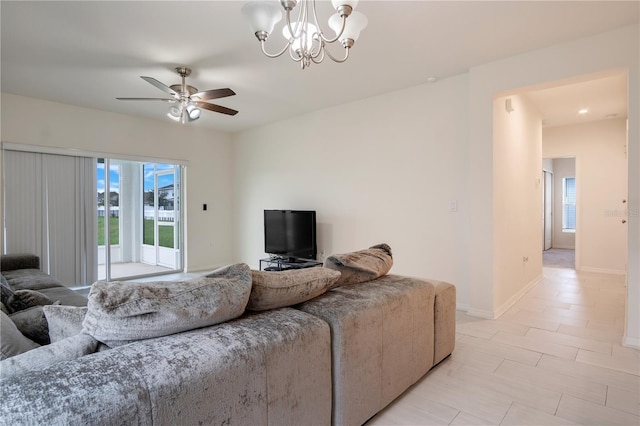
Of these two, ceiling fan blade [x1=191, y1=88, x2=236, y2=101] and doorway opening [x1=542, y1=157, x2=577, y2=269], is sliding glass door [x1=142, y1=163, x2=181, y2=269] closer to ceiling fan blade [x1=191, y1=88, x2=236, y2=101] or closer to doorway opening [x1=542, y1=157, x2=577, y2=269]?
ceiling fan blade [x1=191, y1=88, x2=236, y2=101]

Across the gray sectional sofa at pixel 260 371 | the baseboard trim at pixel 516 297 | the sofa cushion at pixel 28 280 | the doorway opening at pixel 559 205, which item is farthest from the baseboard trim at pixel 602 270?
the sofa cushion at pixel 28 280

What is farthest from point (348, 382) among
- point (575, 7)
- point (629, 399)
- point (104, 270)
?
point (104, 270)

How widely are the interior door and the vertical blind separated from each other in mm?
9582

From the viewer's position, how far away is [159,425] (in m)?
0.97

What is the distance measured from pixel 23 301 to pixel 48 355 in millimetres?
1346

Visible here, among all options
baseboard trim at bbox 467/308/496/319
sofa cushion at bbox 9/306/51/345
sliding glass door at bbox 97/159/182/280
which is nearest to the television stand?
sliding glass door at bbox 97/159/182/280

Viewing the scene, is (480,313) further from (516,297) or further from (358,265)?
(358,265)

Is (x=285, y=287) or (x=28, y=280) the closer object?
(x=285, y=287)

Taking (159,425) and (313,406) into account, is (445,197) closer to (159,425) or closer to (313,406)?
(313,406)

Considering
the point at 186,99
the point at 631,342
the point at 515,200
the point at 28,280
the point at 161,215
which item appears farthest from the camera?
the point at 161,215

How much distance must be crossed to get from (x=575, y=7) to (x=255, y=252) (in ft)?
17.7

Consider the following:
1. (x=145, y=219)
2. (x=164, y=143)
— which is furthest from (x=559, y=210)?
(x=145, y=219)

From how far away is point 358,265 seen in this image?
2139 millimetres

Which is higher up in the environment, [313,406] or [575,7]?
[575,7]
